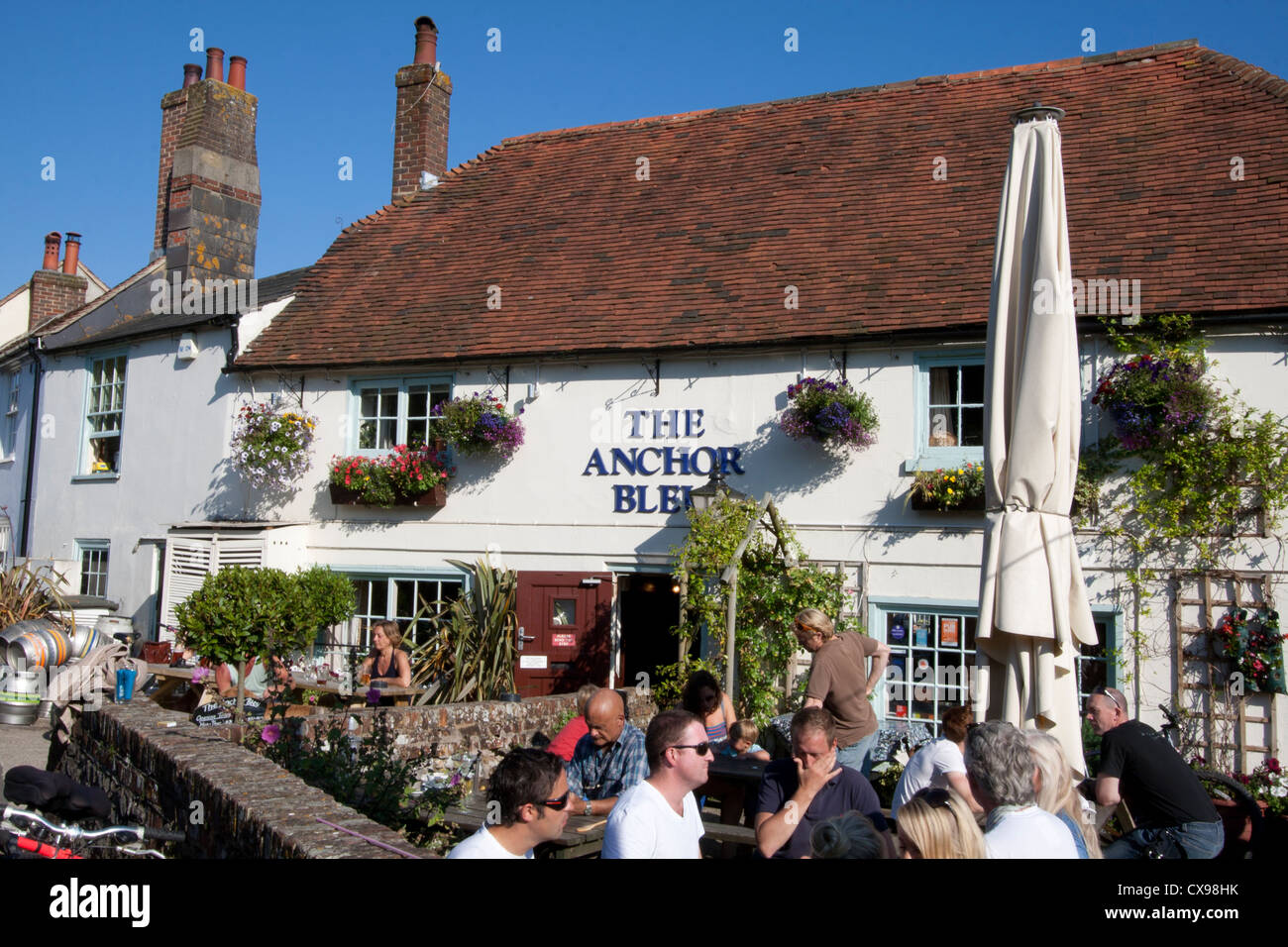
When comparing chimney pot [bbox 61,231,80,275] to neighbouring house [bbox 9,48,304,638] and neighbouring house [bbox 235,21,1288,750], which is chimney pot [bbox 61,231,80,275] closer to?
neighbouring house [bbox 9,48,304,638]

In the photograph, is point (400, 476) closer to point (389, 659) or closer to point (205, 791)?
point (389, 659)

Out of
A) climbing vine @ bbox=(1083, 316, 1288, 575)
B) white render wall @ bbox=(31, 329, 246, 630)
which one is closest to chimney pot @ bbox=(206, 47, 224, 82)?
white render wall @ bbox=(31, 329, 246, 630)

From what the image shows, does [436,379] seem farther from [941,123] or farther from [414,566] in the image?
[941,123]

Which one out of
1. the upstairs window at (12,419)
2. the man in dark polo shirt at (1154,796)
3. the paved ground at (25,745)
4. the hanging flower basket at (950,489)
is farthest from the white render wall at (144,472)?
the man in dark polo shirt at (1154,796)

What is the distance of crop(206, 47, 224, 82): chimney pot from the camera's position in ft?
52.0

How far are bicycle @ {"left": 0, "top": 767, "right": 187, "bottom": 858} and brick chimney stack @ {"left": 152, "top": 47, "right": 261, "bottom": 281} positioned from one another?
11.4 metres

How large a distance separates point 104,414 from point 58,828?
500 inches

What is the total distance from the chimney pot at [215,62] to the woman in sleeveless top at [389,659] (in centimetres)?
957

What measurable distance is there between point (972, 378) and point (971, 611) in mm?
2326
